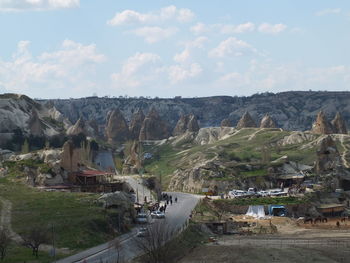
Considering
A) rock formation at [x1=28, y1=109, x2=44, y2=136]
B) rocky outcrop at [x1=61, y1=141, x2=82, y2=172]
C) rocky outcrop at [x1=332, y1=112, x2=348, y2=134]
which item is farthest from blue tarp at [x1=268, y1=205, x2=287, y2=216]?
rocky outcrop at [x1=332, y1=112, x2=348, y2=134]

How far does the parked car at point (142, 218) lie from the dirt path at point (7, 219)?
40.9ft

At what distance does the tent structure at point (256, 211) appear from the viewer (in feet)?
284

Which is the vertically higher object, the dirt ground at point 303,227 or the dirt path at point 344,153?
the dirt path at point 344,153

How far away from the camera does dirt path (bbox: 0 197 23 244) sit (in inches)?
2178

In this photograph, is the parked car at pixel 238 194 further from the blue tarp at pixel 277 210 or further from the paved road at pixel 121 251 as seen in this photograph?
the paved road at pixel 121 251

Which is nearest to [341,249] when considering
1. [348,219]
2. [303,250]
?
[303,250]

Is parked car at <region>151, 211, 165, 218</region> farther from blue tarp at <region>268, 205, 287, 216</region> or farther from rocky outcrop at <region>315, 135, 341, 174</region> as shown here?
rocky outcrop at <region>315, 135, 341, 174</region>

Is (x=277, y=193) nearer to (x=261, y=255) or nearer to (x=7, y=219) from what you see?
(x=261, y=255)


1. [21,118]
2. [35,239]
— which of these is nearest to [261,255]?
[35,239]

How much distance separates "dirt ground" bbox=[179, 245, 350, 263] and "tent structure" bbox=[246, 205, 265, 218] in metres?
25.0

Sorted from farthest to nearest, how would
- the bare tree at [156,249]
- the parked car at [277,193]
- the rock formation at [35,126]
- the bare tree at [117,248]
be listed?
the rock formation at [35,126]
the parked car at [277,193]
the bare tree at [117,248]
the bare tree at [156,249]

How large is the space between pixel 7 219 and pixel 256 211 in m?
37.0

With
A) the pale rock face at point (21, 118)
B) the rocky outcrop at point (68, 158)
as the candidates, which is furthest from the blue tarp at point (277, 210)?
the pale rock face at point (21, 118)

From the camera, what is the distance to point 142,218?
68.4m
